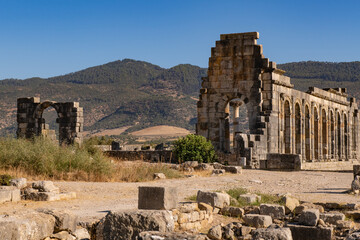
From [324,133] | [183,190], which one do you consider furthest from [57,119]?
[324,133]

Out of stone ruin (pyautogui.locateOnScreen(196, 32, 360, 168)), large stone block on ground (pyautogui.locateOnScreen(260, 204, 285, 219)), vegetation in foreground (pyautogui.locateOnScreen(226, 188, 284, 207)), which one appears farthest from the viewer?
stone ruin (pyautogui.locateOnScreen(196, 32, 360, 168))

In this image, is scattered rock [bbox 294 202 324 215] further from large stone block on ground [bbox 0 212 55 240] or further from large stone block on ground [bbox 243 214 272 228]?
large stone block on ground [bbox 0 212 55 240]

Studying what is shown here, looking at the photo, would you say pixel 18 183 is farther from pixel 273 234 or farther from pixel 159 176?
pixel 273 234

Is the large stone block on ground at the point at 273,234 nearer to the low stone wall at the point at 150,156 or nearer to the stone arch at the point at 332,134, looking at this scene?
the low stone wall at the point at 150,156

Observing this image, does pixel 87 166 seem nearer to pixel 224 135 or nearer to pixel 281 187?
pixel 281 187

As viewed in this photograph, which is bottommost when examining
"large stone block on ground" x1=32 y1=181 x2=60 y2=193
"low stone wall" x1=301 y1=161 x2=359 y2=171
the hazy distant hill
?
"large stone block on ground" x1=32 y1=181 x2=60 y2=193

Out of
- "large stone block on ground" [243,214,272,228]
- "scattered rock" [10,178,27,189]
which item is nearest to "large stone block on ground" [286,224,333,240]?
"large stone block on ground" [243,214,272,228]

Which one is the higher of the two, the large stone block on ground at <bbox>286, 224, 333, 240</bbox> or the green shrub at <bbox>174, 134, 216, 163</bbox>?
the green shrub at <bbox>174, 134, 216, 163</bbox>

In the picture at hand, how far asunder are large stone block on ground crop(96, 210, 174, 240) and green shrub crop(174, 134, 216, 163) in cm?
1516

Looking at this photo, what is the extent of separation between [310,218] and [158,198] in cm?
257

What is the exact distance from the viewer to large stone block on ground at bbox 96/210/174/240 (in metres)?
7.39

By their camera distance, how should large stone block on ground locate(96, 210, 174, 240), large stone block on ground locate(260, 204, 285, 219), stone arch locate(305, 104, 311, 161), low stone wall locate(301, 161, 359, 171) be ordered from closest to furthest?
large stone block on ground locate(96, 210, 174, 240) < large stone block on ground locate(260, 204, 285, 219) < low stone wall locate(301, 161, 359, 171) < stone arch locate(305, 104, 311, 161)

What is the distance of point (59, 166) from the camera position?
16.2 metres

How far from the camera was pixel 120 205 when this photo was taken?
10.8m
